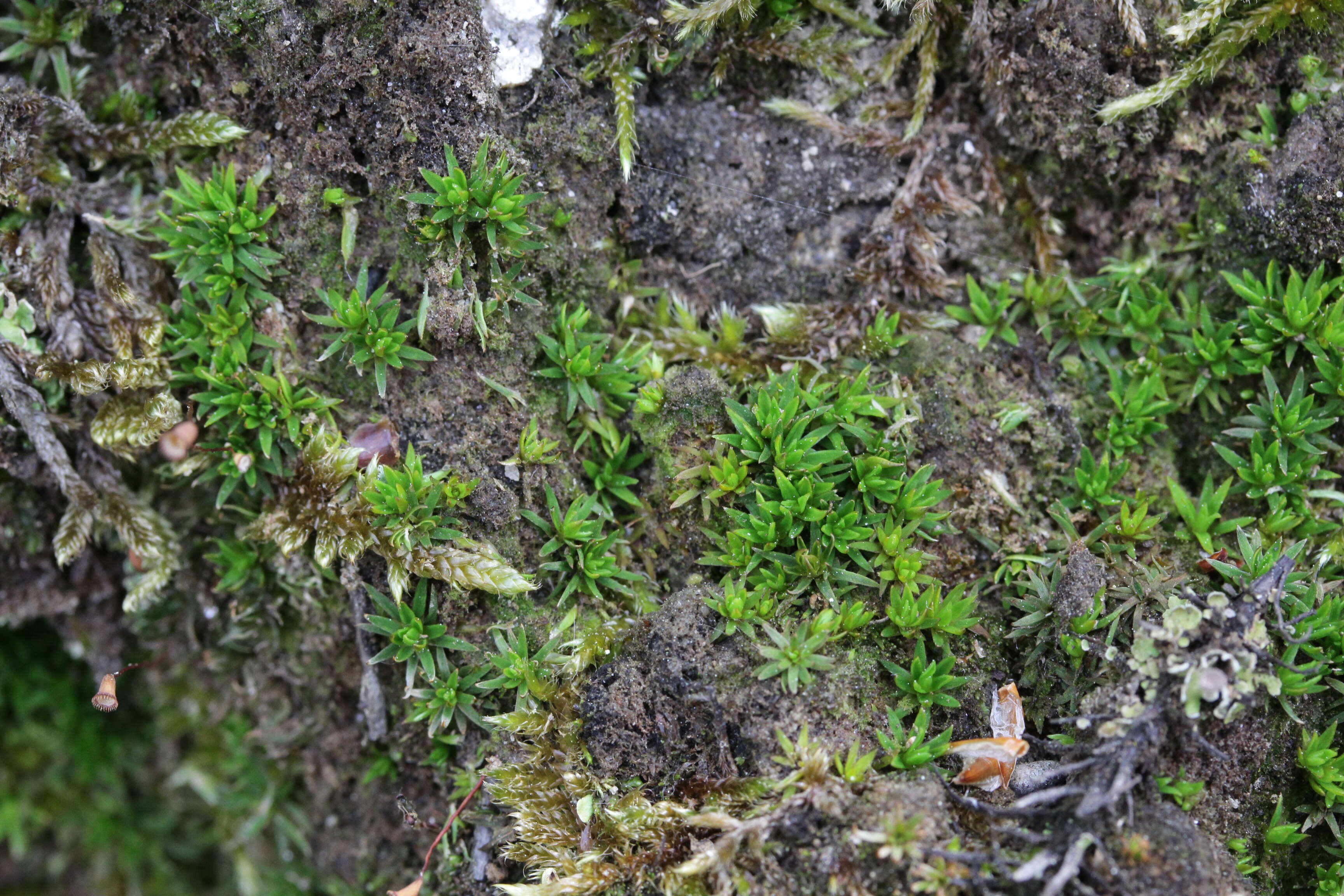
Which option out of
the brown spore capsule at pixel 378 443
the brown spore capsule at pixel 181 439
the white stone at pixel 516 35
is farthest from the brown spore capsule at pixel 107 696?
the white stone at pixel 516 35

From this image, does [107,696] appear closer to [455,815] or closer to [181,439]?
[181,439]

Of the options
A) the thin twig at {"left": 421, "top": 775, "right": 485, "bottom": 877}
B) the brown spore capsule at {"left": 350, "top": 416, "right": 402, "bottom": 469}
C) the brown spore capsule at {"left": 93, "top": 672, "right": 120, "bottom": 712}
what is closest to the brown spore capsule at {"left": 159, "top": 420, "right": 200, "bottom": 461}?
the brown spore capsule at {"left": 350, "top": 416, "right": 402, "bottom": 469}

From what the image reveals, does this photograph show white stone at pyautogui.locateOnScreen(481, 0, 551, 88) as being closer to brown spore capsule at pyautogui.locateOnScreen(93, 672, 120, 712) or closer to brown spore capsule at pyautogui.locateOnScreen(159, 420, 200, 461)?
brown spore capsule at pyautogui.locateOnScreen(159, 420, 200, 461)

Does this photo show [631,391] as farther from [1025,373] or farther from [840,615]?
[1025,373]

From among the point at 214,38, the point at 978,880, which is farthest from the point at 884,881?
the point at 214,38

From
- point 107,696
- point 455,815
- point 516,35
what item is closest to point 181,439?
point 107,696

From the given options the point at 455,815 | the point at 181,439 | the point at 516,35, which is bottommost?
the point at 455,815
